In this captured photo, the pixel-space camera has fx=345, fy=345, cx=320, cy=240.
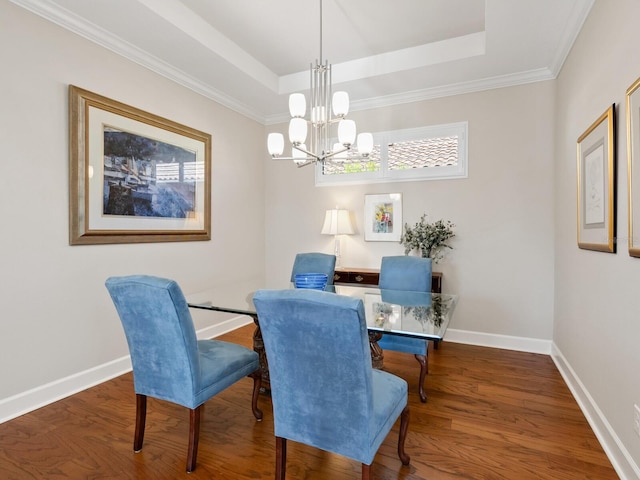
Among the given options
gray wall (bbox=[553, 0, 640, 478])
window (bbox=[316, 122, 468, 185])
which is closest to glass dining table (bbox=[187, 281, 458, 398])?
gray wall (bbox=[553, 0, 640, 478])

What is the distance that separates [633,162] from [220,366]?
7.56 feet

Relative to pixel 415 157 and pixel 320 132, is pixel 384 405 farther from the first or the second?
pixel 415 157

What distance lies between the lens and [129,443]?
1.95 metres

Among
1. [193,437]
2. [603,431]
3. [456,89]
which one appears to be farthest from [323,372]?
[456,89]

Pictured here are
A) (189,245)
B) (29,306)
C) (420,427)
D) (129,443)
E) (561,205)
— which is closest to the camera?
(129,443)

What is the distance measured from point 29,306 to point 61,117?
1356 millimetres

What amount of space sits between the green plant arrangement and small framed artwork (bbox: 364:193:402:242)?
16cm

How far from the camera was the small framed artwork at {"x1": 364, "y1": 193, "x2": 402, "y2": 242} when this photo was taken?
399cm

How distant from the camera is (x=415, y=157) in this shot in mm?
3932

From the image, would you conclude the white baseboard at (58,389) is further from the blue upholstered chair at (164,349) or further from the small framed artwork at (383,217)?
the small framed artwork at (383,217)

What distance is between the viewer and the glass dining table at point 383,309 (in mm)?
1812

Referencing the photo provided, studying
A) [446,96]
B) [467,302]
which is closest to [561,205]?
[467,302]

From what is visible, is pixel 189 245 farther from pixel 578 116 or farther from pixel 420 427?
pixel 578 116

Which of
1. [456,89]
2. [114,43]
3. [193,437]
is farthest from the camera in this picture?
[456,89]
